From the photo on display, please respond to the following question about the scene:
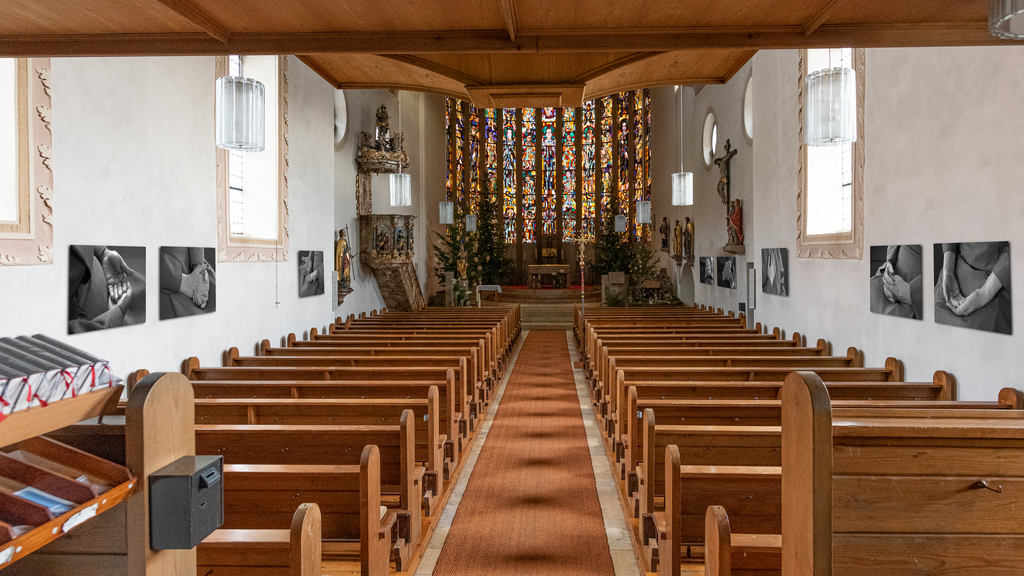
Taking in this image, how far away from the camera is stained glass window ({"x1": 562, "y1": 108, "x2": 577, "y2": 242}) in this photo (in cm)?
2303

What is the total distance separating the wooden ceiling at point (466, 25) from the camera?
223 centimetres

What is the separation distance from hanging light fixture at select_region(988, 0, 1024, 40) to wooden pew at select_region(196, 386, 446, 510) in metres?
3.04

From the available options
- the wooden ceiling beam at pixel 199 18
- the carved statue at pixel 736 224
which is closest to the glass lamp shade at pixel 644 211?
the carved statue at pixel 736 224

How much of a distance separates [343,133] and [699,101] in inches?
313

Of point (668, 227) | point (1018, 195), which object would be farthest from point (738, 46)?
point (668, 227)

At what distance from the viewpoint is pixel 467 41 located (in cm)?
254

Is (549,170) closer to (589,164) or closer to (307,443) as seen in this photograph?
(589,164)

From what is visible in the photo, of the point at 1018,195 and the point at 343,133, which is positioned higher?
the point at 343,133

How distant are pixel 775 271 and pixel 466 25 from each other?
283 inches

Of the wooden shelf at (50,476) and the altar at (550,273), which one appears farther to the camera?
the altar at (550,273)

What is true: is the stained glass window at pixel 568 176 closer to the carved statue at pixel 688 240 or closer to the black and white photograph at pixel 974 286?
the carved statue at pixel 688 240

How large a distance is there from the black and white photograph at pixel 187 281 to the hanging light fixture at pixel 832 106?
511 centimetres

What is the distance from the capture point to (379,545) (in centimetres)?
275

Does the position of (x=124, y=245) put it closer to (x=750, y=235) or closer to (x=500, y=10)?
(x=500, y=10)
